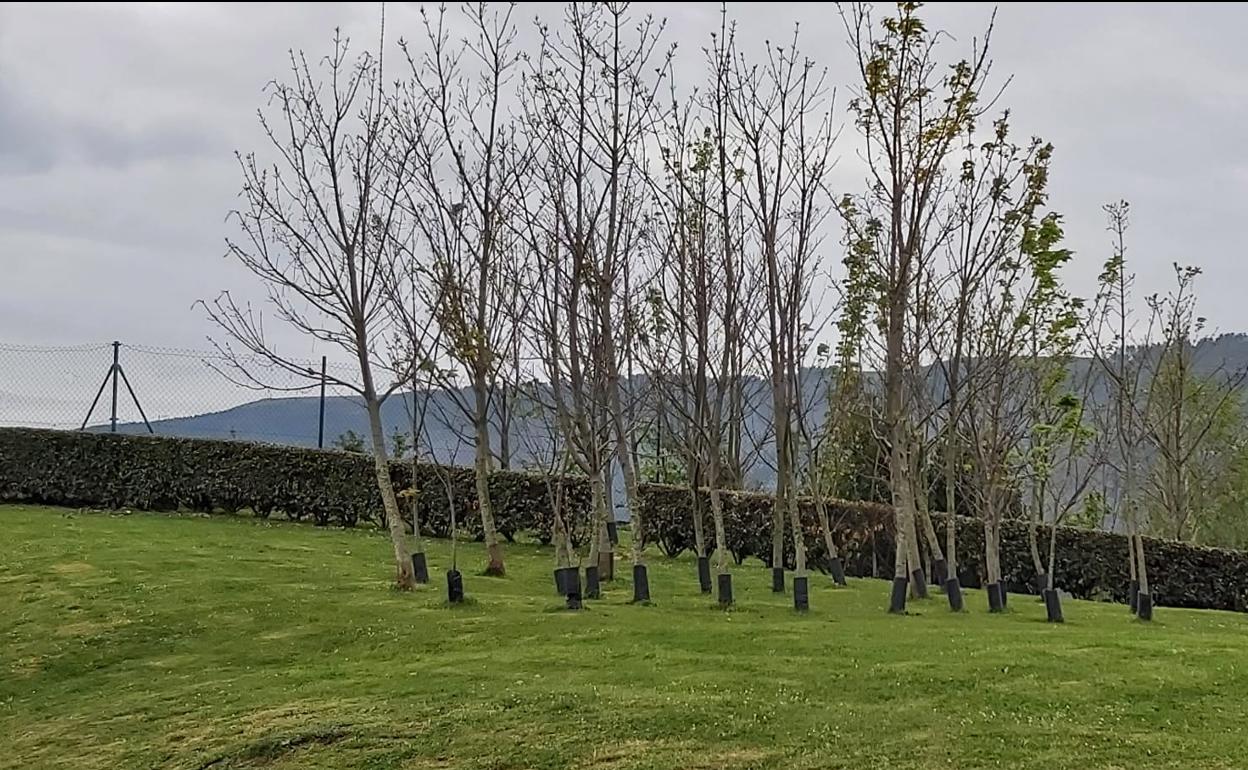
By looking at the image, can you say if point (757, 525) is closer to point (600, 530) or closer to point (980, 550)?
point (980, 550)

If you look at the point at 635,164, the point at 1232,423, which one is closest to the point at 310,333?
the point at 635,164

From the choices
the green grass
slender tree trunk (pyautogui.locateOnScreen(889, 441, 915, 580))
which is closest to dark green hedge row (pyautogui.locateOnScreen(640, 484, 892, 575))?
the green grass

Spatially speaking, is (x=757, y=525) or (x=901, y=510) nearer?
(x=901, y=510)

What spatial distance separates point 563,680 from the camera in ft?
24.4

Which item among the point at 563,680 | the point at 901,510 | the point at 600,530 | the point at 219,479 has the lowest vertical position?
the point at 563,680

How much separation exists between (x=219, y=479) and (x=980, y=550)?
1141 centimetres

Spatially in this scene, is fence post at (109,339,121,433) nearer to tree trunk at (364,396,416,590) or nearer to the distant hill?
the distant hill

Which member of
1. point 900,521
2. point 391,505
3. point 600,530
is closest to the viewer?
point 900,521

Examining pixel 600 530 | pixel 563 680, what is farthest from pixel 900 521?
pixel 563 680

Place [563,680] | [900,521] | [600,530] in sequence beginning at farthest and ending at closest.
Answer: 1. [600,530]
2. [900,521]
3. [563,680]

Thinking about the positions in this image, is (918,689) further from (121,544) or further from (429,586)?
(121,544)

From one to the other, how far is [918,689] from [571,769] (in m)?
2.18

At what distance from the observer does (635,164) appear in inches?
481

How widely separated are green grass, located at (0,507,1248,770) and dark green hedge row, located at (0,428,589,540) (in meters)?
5.93
